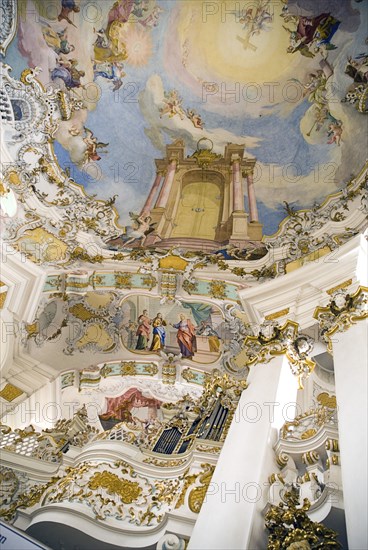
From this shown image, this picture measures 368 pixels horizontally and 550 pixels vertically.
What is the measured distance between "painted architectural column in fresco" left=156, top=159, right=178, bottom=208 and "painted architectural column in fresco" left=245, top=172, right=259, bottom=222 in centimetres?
170

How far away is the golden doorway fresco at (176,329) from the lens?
12.6 meters

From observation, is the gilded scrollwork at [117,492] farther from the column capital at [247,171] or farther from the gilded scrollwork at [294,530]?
the column capital at [247,171]

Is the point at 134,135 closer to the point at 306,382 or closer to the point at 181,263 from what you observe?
the point at 181,263

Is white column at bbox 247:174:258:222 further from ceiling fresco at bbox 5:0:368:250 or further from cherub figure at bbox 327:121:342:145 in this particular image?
cherub figure at bbox 327:121:342:145

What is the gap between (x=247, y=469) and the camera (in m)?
6.23

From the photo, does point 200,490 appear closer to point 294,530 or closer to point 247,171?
point 294,530

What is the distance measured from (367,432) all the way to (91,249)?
812 cm

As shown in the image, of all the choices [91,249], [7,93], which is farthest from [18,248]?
[7,93]

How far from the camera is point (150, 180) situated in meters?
13.6

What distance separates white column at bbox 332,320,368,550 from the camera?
4.91 m

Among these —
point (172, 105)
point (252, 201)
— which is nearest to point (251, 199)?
point (252, 201)

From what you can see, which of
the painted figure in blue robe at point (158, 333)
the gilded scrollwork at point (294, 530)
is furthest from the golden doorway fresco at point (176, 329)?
the gilded scrollwork at point (294, 530)

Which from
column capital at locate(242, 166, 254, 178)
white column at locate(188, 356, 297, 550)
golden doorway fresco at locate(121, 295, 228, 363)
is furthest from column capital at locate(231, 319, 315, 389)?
column capital at locate(242, 166, 254, 178)

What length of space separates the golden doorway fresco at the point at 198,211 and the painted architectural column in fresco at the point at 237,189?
0.42 m
